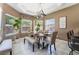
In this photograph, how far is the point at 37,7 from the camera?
6.79 feet

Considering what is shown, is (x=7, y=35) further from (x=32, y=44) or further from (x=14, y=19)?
(x=32, y=44)

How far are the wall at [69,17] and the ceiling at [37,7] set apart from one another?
0.08m

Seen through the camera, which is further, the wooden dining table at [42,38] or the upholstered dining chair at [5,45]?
the wooden dining table at [42,38]

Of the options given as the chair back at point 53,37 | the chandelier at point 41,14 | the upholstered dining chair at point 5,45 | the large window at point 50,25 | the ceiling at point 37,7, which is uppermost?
the ceiling at point 37,7

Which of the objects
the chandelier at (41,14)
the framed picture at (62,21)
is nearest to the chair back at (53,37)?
the framed picture at (62,21)

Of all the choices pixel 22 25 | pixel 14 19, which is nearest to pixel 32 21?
pixel 22 25

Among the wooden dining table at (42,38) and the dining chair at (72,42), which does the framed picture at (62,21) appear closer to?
the dining chair at (72,42)

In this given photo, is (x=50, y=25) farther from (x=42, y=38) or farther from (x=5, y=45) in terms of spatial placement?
(x=5, y=45)

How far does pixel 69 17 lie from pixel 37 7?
2.25ft

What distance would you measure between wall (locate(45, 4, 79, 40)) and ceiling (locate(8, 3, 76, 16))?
0.27ft

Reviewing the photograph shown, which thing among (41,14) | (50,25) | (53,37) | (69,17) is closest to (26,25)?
(41,14)

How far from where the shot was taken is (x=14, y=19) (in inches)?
80.4

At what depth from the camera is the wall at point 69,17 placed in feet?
6.68

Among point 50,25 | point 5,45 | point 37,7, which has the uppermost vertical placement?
point 37,7
